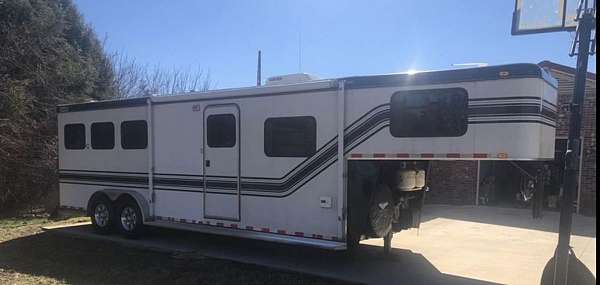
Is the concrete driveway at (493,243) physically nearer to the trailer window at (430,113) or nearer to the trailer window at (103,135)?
the trailer window at (430,113)

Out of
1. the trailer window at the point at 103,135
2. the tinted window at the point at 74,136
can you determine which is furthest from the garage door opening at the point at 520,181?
the tinted window at the point at 74,136

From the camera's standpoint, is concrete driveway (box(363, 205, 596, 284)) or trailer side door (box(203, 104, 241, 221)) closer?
concrete driveway (box(363, 205, 596, 284))

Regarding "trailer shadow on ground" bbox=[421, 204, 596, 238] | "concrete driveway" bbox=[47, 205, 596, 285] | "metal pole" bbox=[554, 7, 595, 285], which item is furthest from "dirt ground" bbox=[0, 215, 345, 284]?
"trailer shadow on ground" bbox=[421, 204, 596, 238]

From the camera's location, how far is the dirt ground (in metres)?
6.26

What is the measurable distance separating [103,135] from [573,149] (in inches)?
307

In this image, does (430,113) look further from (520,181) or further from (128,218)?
(128,218)

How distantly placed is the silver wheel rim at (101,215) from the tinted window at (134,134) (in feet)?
4.30

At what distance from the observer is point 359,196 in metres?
Answer: 6.48

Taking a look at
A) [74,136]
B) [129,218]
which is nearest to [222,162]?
[129,218]

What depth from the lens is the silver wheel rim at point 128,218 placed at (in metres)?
8.79

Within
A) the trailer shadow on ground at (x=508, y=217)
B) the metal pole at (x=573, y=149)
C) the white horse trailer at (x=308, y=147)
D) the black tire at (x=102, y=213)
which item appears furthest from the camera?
the trailer shadow on ground at (x=508, y=217)

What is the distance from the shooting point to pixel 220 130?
7.70 m

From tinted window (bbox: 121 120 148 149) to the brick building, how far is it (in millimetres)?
6035

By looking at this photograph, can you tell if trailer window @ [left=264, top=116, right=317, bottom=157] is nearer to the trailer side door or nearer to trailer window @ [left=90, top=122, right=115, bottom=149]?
the trailer side door
